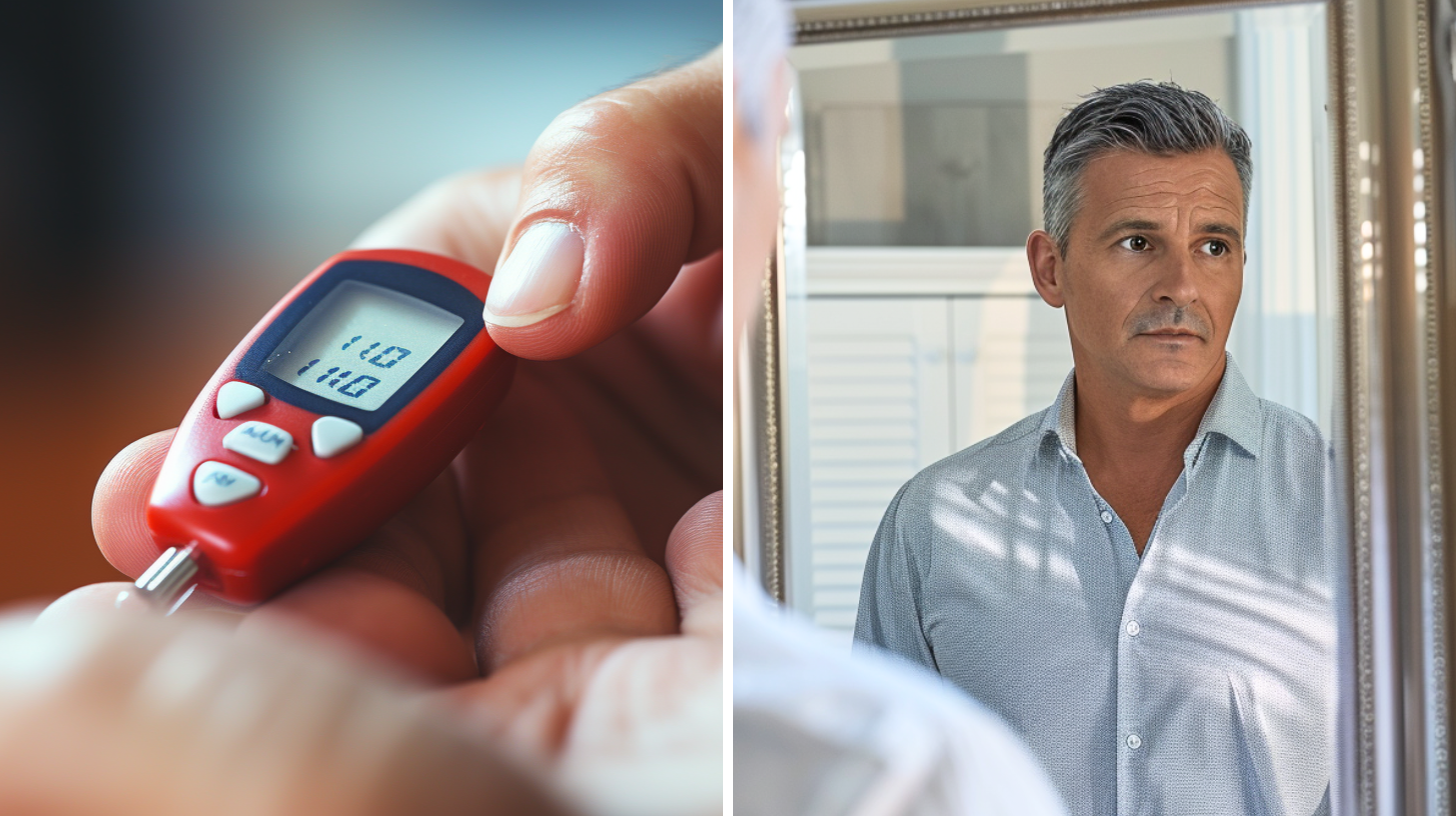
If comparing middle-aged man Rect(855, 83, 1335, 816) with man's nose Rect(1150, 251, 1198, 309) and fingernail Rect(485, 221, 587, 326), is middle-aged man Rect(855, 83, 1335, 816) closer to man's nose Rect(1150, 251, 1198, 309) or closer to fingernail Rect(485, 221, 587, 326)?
man's nose Rect(1150, 251, 1198, 309)

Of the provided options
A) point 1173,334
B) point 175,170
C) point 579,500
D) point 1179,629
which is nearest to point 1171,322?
point 1173,334

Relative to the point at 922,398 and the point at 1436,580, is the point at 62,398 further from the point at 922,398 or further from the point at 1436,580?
the point at 1436,580

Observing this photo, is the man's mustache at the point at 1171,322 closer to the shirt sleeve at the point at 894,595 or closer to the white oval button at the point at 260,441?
the shirt sleeve at the point at 894,595

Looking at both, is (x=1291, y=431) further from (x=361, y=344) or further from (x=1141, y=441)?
Result: (x=361, y=344)

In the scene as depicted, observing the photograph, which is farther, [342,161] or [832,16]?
[832,16]

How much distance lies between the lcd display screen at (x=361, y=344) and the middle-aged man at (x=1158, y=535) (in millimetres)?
240

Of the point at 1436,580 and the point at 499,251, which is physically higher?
the point at 499,251

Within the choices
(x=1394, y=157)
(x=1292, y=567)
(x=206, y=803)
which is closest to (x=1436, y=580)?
(x=1292, y=567)

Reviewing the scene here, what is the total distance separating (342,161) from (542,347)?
87mm

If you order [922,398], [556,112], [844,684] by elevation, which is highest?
[556,112]

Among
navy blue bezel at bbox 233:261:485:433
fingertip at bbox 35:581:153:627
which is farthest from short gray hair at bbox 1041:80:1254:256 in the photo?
fingertip at bbox 35:581:153:627

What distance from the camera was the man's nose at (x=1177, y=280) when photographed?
40 cm

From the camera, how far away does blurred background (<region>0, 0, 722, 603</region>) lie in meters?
0.29

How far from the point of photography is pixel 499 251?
1.13ft
